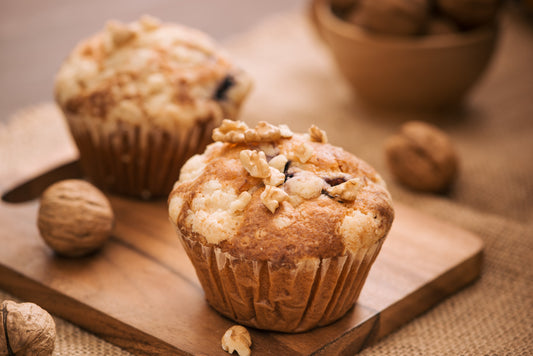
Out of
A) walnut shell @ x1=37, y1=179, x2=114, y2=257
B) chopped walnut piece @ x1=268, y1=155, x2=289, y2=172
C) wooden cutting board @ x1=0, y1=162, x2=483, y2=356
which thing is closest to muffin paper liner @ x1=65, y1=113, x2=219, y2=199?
wooden cutting board @ x1=0, y1=162, x2=483, y2=356

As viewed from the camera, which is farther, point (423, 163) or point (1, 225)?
point (423, 163)

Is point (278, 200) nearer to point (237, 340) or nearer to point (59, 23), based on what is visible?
point (237, 340)

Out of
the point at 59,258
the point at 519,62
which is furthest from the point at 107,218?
the point at 519,62

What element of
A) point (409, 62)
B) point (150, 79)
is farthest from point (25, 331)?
point (409, 62)

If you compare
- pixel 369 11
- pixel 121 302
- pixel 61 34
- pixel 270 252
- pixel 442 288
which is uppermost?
pixel 369 11

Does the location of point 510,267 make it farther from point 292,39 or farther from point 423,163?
point 292,39

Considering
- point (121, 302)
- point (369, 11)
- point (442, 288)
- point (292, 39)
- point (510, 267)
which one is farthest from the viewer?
point (292, 39)
